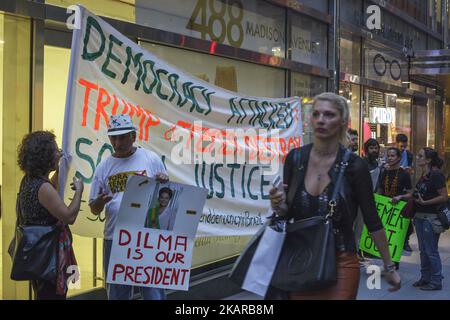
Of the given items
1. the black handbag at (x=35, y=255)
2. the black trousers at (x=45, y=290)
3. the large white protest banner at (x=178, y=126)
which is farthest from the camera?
the large white protest banner at (x=178, y=126)

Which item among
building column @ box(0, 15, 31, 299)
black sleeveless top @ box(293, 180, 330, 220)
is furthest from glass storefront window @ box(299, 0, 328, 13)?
black sleeveless top @ box(293, 180, 330, 220)

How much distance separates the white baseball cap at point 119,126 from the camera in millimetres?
4645

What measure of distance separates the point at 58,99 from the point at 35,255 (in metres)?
2.23

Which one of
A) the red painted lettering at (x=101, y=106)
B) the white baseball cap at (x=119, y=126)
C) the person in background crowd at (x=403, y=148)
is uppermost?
the red painted lettering at (x=101, y=106)

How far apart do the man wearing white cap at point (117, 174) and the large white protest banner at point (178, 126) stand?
0.23m

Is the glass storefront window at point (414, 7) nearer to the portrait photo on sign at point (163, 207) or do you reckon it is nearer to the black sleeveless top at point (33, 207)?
the portrait photo on sign at point (163, 207)

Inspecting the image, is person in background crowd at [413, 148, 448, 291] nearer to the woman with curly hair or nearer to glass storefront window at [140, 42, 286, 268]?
glass storefront window at [140, 42, 286, 268]

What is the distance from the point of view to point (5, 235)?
5723 mm

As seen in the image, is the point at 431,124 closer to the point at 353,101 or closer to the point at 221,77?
the point at 353,101

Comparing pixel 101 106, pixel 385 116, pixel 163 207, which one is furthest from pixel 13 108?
pixel 385 116

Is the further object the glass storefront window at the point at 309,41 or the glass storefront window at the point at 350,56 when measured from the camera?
the glass storefront window at the point at 350,56

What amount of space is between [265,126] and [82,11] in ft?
10.3

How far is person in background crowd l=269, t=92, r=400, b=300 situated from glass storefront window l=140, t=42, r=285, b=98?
11.9 ft

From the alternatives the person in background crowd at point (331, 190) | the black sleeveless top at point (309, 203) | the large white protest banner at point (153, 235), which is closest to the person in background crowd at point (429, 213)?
the large white protest banner at point (153, 235)
